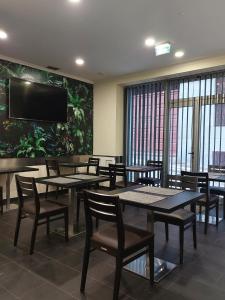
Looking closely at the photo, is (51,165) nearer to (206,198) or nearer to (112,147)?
(112,147)

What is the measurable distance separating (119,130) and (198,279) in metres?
4.51

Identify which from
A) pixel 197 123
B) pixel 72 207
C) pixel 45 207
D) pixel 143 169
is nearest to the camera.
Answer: pixel 45 207

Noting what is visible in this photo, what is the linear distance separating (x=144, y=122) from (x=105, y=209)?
4408 mm

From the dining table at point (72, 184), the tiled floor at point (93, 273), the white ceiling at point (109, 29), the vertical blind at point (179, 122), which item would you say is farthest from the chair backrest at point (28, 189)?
the vertical blind at point (179, 122)

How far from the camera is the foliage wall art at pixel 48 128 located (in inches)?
188

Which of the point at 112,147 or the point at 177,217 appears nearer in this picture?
the point at 177,217

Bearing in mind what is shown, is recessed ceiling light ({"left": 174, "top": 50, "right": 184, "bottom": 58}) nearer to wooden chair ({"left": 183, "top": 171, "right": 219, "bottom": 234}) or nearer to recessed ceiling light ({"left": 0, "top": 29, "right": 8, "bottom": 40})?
wooden chair ({"left": 183, "top": 171, "right": 219, "bottom": 234})

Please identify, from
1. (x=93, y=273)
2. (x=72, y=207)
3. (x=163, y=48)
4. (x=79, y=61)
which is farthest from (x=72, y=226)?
(x=79, y=61)

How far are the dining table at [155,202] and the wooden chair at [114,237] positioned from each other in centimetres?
24

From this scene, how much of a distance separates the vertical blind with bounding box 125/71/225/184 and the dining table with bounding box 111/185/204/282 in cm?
286

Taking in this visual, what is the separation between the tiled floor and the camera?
80.0 inches

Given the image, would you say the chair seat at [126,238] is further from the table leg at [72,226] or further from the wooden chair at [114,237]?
the table leg at [72,226]

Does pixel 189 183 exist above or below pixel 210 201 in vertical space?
above

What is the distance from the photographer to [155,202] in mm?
2137
